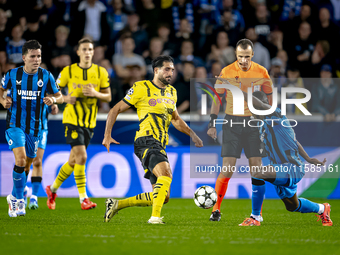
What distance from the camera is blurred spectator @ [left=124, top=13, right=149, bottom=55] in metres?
10.9

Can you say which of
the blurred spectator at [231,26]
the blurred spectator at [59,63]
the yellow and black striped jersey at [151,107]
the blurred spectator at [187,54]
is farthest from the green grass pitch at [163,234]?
the blurred spectator at [231,26]

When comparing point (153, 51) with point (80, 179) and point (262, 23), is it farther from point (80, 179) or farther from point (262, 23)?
point (80, 179)

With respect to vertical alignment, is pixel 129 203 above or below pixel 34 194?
above

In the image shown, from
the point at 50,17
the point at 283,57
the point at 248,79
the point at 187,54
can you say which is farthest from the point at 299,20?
the point at 248,79

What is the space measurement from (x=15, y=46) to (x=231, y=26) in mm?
4836

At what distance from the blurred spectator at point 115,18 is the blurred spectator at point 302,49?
389 cm

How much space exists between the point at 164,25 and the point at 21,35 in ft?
10.4

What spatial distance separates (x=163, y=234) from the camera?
15.0ft

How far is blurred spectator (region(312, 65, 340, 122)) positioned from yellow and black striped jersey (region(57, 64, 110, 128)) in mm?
4112

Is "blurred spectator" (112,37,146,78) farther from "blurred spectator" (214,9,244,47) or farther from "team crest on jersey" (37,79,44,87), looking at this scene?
"team crest on jersey" (37,79,44,87)

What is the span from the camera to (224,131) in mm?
6145

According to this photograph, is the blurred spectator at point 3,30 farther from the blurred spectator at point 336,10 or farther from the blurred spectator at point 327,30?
the blurred spectator at point 336,10

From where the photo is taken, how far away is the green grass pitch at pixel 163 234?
385 cm

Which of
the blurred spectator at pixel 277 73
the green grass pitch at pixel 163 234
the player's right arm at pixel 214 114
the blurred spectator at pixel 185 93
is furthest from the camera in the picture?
the blurred spectator at pixel 277 73
